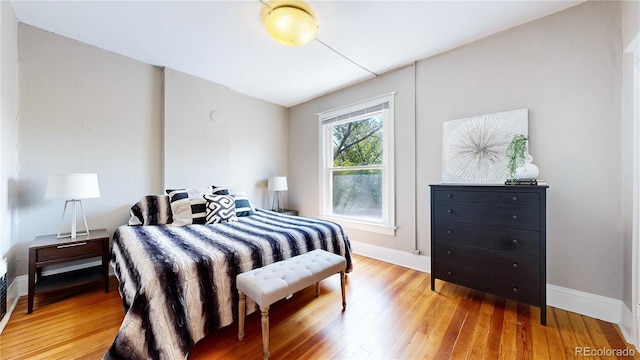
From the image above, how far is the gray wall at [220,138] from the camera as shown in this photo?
9.90ft

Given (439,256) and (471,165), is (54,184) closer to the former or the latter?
(439,256)

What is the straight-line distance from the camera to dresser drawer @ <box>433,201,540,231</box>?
1.77 m

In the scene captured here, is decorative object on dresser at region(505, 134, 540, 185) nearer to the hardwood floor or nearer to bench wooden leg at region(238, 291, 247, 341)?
the hardwood floor

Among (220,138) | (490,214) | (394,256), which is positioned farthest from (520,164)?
(220,138)

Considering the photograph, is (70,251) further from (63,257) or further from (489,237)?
(489,237)

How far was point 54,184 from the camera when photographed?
2.01 m

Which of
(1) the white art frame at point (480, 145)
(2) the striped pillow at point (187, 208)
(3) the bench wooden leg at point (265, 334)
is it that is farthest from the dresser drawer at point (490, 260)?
(2) the striped pillow at point (187, 208)

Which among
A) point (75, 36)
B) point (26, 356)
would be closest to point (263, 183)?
point (75, 36)

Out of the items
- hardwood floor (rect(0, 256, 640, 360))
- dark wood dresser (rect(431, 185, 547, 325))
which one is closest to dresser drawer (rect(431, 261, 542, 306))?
dark wood dresser (rect(431, 185, 547, 325))

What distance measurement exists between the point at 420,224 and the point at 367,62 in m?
2.02

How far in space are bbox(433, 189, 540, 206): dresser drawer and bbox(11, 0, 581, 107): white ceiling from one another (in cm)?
151

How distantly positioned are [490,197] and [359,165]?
5.82ft

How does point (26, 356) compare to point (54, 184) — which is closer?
point (26, 356)

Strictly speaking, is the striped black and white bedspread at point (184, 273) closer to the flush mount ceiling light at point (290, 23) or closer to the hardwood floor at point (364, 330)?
the hardwood floor at point (364, 330)
